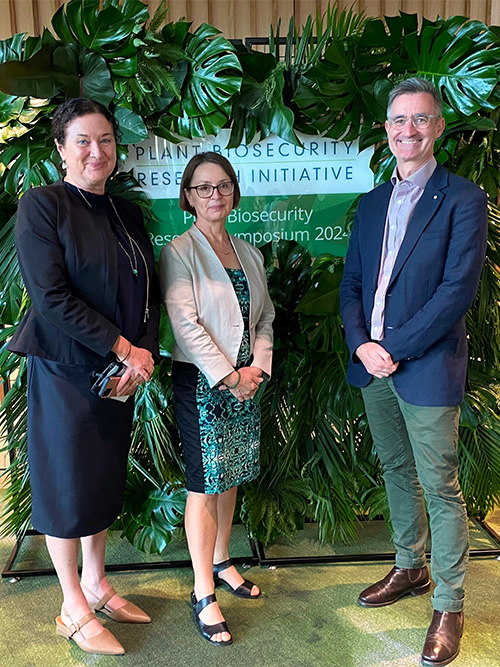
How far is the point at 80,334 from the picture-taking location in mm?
1969

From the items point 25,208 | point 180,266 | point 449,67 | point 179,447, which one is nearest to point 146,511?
point 179,447

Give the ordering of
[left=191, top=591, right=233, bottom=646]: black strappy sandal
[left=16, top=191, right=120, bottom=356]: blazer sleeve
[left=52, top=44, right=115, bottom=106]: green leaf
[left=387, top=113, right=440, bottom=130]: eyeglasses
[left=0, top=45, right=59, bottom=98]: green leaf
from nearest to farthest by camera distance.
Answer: [left=16, top=191, right=120, bottom=356]: blazer sleeve, [left=387, top=113, right=440, bottom=130]: eyeglasses, [left=191, top=591, right=233, bottom=646]: black strappy sandal, [left=0, top=45, right=59, bottom=98]: green leaf, [left=52, top=44, right=115, bottom=106]: green leaf

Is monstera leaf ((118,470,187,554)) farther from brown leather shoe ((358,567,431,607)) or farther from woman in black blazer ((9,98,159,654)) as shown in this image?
brown leather shoe ((358,567,431,607))

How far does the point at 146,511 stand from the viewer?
9.49 feet

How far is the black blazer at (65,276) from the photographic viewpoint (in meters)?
1.95

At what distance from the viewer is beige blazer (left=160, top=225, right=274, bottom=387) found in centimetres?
217

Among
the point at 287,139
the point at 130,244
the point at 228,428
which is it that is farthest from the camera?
the point at 287,139

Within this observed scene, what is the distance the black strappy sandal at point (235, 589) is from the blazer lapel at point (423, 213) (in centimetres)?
135

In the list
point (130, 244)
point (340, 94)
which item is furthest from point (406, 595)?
point (340, 94)

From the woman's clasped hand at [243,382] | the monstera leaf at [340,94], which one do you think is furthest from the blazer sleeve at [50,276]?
the monstera leaf at [340,94]

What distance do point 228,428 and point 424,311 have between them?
0.79 meters

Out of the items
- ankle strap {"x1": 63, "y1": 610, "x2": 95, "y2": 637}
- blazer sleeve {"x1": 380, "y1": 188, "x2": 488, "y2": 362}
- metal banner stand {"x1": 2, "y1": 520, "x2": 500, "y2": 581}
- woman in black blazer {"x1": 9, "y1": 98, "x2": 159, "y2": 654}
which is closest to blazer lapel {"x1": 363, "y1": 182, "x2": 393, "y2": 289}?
blazer sleeve {"x1": 380, "y1": 188, "x2": 488, "y2": 362}

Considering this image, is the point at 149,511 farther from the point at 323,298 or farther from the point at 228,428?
the point at 323,298

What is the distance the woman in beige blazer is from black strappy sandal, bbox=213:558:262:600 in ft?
0.76
